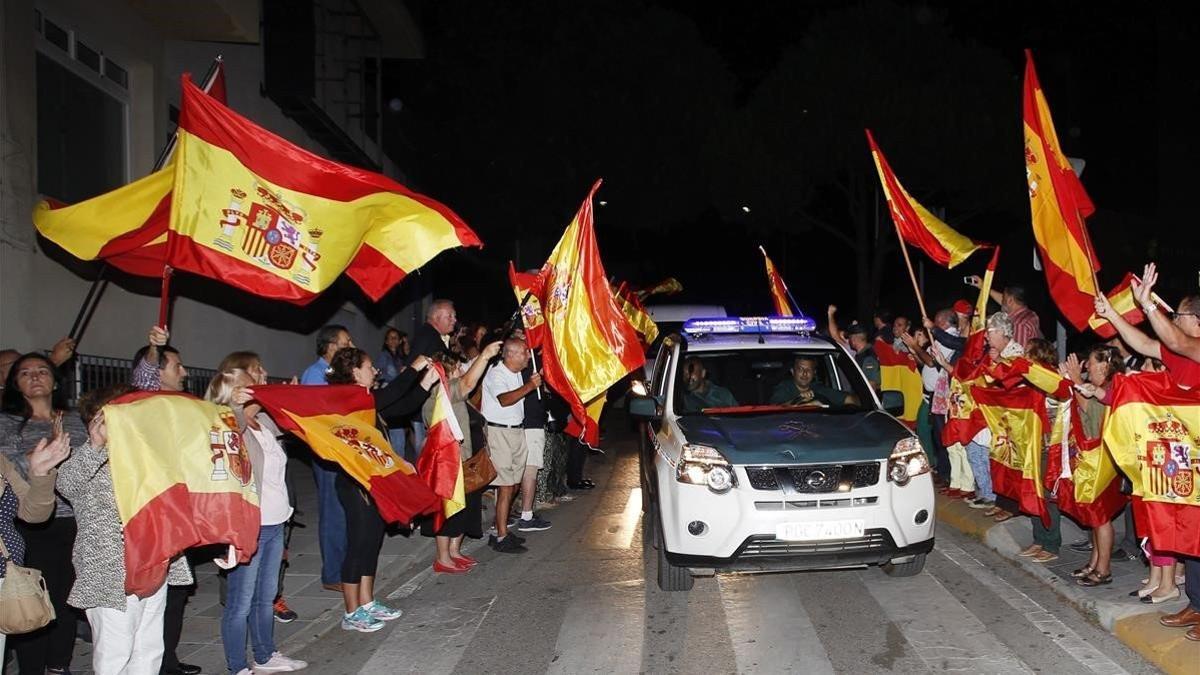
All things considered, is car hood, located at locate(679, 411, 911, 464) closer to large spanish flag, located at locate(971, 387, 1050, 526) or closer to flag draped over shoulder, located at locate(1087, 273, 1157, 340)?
large spanish flag, located at locate(971, 387, 1050, 526)

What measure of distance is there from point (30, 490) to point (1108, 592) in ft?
21.8

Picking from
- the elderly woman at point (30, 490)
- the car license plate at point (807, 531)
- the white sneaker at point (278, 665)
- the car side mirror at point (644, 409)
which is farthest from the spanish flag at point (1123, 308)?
the elderly woman at point (30, 490)

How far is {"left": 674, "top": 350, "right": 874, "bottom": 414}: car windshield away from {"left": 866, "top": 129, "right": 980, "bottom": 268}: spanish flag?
7.00 feet

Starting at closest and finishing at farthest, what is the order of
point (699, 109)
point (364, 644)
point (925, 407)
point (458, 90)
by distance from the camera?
point (364, 644), point (925, 407), point (458, 90), point (699, 109)

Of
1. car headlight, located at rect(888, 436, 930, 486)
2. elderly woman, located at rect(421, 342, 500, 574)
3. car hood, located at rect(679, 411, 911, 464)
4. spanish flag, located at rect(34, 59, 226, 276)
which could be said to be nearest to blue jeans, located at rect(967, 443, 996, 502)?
car hood, located at rect(679, 411, 911, 464)

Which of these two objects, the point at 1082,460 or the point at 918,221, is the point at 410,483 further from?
the point at 918,221

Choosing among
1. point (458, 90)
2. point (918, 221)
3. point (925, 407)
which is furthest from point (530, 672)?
point (458, 90)

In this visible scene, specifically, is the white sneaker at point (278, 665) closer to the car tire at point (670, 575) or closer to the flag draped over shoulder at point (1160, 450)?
the car tire at point (670, 575)

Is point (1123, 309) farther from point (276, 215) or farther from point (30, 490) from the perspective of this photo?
point (30, 490)

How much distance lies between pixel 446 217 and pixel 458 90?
82.7ft

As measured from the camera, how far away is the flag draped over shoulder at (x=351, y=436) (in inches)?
244

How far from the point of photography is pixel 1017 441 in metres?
8.48

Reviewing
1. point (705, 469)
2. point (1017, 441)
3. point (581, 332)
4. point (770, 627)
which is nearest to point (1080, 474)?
point (1017, 441)

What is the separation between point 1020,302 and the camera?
10.4 m
